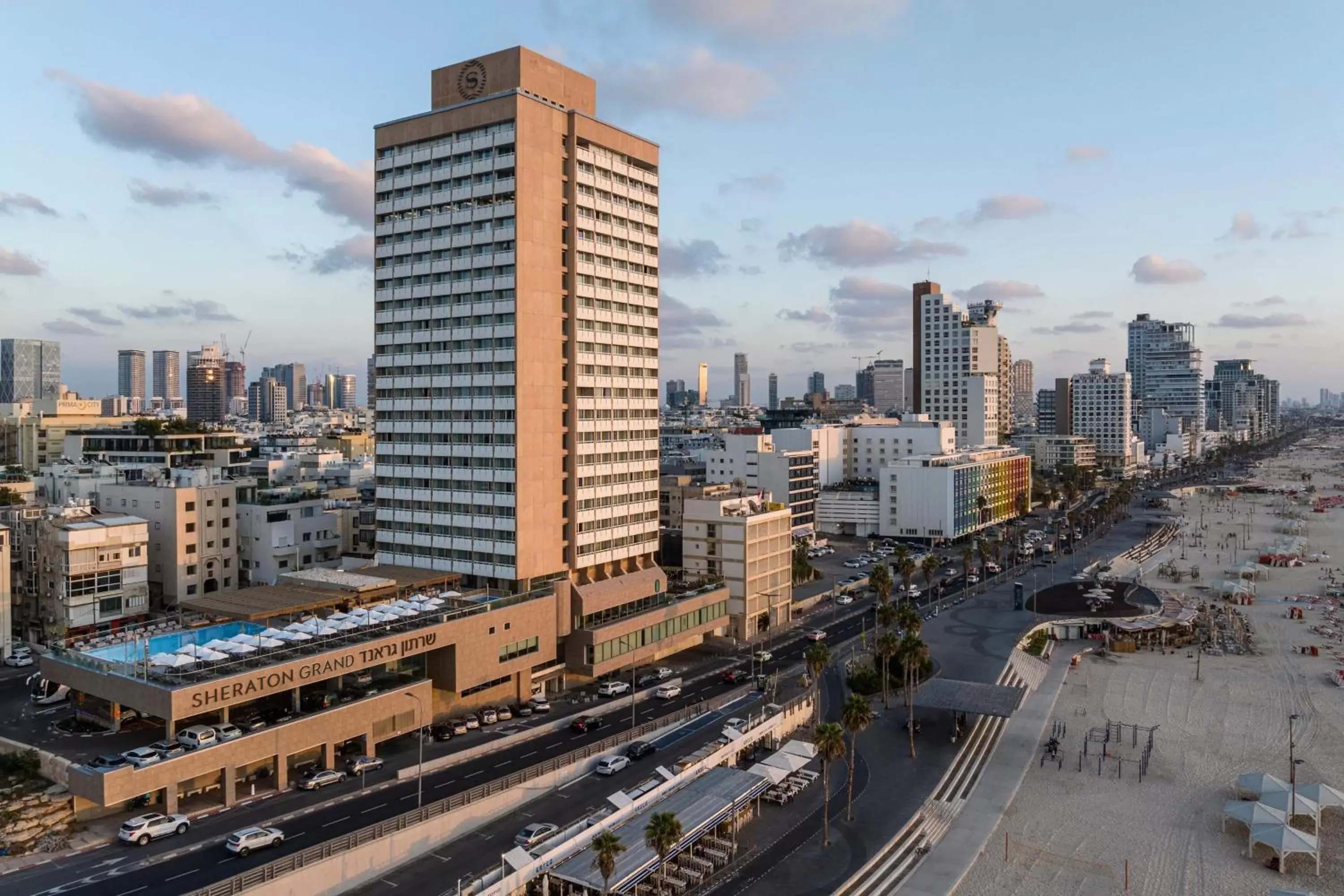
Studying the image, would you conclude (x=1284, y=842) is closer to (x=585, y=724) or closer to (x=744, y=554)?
(x=585, y=724)

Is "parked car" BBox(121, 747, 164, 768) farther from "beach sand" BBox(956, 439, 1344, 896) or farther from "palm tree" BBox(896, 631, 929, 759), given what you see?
"palm tree" BBox(896, 631, 929, 759)

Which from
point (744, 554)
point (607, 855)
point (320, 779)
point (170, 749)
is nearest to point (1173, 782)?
point (607, 855)

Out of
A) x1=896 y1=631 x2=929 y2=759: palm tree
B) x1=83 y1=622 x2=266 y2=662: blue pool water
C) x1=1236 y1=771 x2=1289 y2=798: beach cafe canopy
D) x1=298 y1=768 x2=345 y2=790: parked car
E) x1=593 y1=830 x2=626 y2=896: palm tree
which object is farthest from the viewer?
x1=896 y1=631 x2=929 y2=759: palm tree

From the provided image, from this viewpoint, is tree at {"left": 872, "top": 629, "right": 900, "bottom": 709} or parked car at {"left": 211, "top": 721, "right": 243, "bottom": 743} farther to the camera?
tree at {"left": 872, "top": 629, "right": 900, "bottom": 709}

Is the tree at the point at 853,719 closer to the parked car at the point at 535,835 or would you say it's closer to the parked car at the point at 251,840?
the parked car at the point at 535,835

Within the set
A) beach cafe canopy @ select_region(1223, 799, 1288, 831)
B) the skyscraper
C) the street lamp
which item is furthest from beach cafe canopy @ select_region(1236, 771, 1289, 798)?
the street lamp

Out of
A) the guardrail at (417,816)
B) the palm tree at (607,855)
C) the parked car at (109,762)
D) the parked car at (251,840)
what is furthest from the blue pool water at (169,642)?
the palm tree at (607,855)
